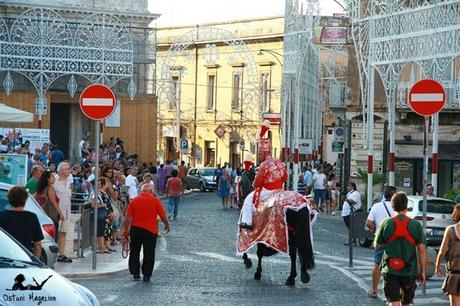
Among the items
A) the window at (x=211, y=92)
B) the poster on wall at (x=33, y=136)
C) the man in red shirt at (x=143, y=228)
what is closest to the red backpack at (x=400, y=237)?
the man in red shirt at (x=143, y=228)

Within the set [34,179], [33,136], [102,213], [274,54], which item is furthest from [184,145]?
[34,179]

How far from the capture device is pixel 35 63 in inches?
Answer: 1980

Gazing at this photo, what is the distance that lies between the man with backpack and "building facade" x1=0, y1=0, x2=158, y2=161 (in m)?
32.7

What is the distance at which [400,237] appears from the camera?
14.8 meters

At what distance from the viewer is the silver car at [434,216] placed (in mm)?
28859

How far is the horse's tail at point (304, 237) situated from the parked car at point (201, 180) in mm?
48106

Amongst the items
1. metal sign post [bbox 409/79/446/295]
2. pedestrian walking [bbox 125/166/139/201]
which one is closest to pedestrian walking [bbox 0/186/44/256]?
metal sign post [bbox 409/79/446/295]

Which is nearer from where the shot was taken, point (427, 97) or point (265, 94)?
point (427, 97)

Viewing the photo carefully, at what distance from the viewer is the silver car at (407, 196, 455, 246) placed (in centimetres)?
2886

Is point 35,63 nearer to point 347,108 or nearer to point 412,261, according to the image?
point 347,108

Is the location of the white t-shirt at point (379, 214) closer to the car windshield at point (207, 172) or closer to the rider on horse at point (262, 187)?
the rider on horse at point (262, 187)

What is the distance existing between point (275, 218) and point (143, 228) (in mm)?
2107

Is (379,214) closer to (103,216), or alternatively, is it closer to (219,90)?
(103,216)

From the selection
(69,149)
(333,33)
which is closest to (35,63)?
(69,149)
